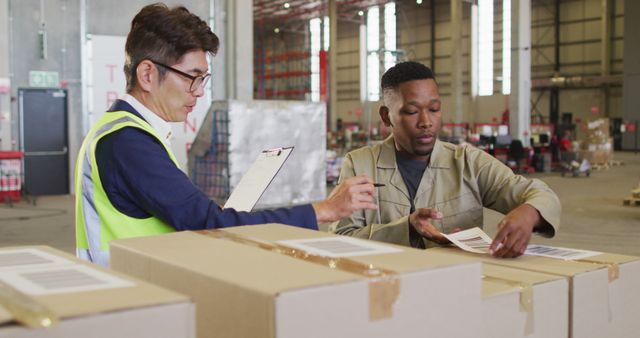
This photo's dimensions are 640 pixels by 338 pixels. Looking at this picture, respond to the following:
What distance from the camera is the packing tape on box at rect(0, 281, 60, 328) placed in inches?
31.9

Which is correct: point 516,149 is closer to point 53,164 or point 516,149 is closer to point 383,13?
point 53,164

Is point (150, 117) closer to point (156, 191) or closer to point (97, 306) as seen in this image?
point (156, 191)

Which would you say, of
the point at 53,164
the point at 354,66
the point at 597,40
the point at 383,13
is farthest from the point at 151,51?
the point at 354,66

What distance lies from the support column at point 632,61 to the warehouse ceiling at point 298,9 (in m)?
10.9

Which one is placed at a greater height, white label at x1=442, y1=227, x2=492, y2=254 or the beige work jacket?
the beige work jacket

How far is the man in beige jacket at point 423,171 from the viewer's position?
2.72m

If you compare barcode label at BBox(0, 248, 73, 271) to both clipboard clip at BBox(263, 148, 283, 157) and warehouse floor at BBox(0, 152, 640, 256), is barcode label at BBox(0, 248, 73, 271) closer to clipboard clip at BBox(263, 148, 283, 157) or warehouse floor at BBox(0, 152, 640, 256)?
clipboard clip at BBox(263, 148, 283, 157)

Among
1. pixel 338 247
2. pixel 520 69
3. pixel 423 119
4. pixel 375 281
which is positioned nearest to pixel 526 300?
pixel 338 247

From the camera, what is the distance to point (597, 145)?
21375 millimetres

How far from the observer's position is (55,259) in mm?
1234

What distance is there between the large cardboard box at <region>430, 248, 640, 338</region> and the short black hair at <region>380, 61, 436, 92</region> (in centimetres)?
109

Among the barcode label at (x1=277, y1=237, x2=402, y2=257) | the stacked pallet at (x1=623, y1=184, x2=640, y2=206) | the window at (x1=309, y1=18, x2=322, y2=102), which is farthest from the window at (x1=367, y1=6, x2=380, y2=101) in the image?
the barcode label at (x1=277, y1=237, x2=402, y2=257)

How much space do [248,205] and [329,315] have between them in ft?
3.74

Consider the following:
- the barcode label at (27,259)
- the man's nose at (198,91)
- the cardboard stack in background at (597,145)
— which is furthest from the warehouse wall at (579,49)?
the barcode label at (27,259)
